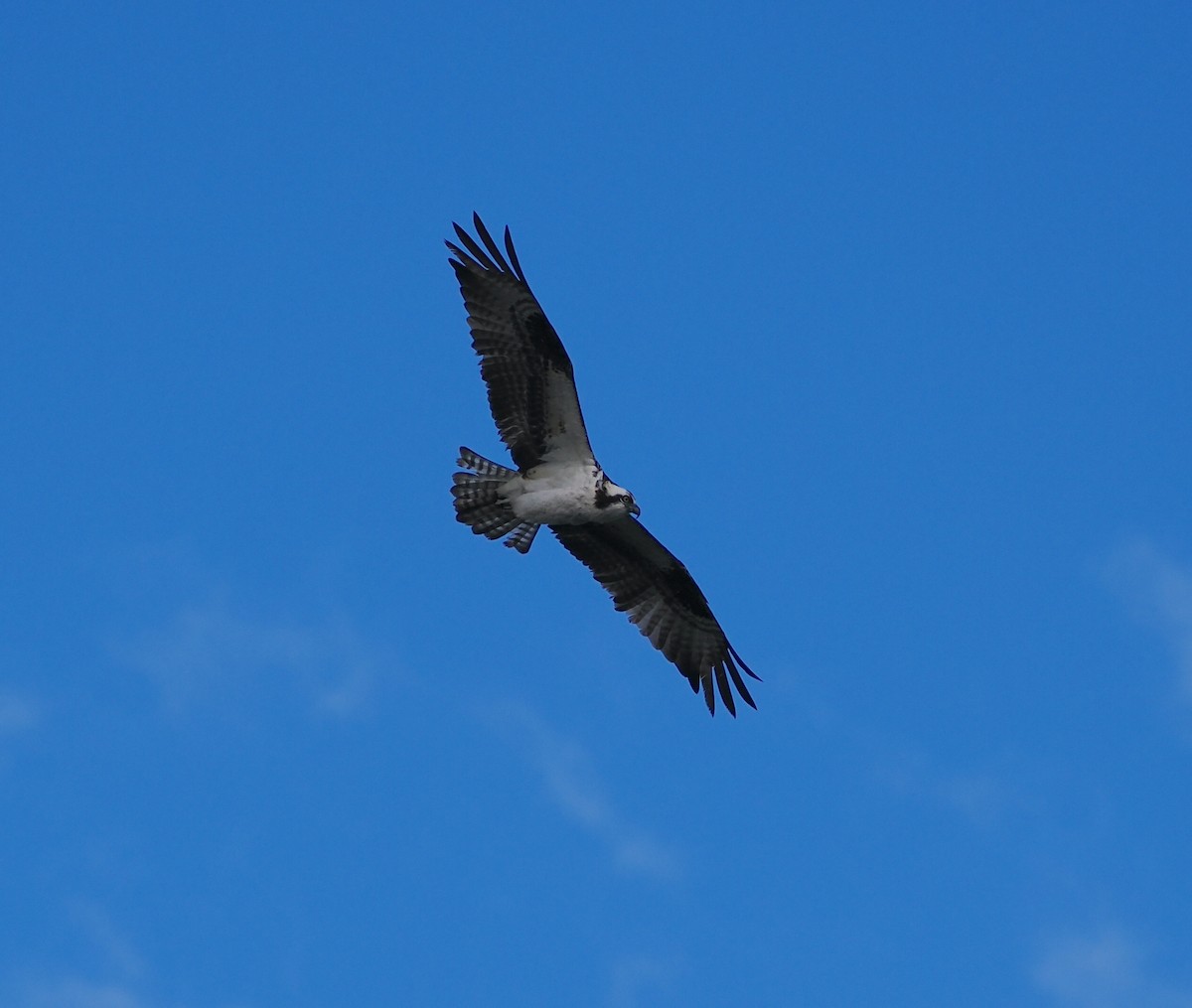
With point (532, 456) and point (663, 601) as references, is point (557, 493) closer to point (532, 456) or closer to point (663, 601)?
point (532, 456)

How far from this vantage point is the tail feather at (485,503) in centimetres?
1670

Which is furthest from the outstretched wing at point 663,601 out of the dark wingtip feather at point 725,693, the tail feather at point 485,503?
the tail feather at point 485,503

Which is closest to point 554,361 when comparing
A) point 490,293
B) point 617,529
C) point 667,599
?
point 490,293

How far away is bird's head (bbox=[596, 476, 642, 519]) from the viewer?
16531mm

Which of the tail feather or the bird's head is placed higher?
the bird's head

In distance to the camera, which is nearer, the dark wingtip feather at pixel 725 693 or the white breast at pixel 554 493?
the white breast at pixel 554 493

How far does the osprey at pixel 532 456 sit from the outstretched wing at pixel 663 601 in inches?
0.7

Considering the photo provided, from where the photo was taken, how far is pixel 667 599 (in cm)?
1831

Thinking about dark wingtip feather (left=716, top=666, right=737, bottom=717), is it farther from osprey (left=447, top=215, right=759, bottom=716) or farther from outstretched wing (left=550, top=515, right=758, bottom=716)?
osprey (left=447, top=215, right=759, bottom=716)

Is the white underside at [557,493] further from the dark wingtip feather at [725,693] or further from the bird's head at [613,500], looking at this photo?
the dark wingtip feather at [725,693]

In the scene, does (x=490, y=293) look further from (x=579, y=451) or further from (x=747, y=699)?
(x=747, y=699)

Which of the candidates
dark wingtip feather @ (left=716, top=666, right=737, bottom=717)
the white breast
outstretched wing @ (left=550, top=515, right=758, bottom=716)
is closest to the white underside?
the white breast

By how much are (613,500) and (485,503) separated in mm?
1229

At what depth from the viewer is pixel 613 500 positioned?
16562 mm
